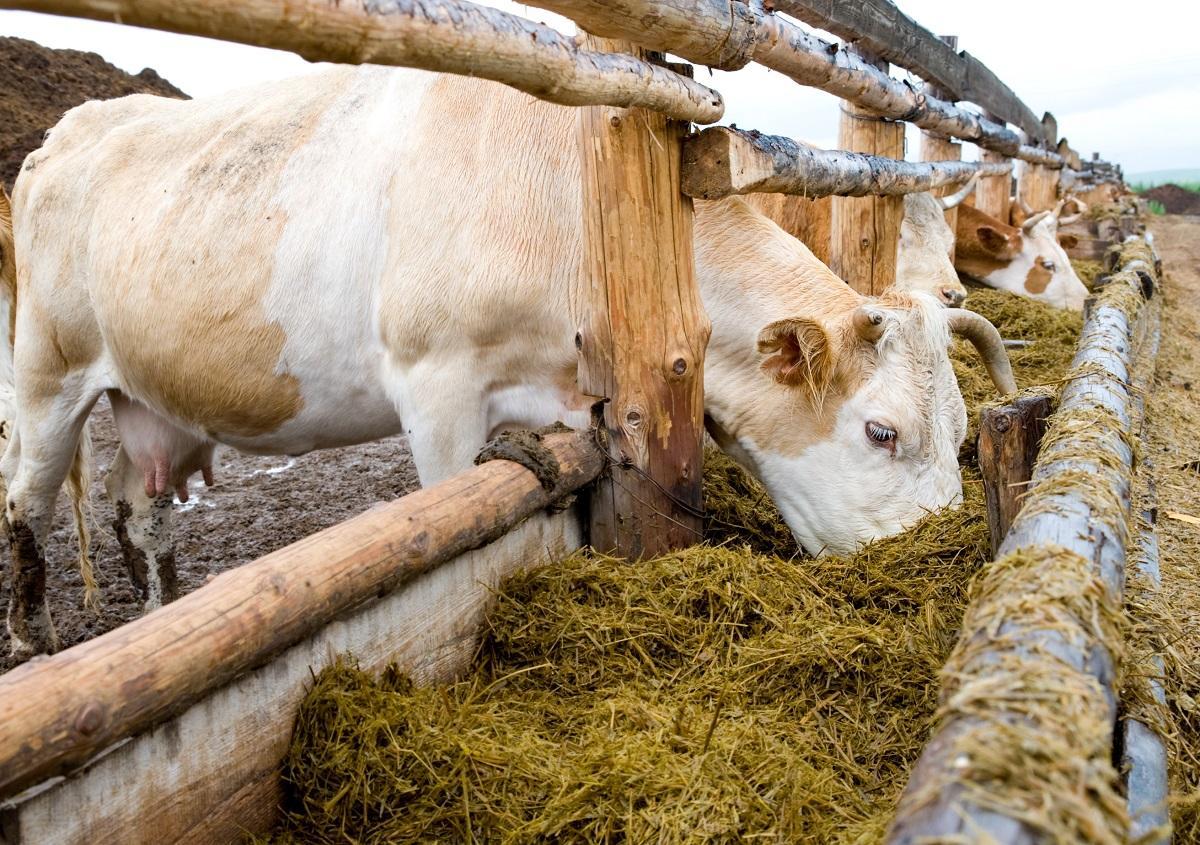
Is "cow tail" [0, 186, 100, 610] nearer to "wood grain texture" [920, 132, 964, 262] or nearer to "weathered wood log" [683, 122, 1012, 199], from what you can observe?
"weathered wood log" [683, 122, 1012, 199]

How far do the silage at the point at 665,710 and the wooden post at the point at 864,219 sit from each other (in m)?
1.88

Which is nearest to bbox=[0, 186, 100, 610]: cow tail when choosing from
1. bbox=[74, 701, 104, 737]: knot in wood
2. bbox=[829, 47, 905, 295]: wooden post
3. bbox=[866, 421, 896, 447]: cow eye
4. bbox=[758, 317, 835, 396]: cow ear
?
bbox=[758, 317, 835, 396]: cow ear

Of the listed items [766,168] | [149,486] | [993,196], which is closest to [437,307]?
[766,168]

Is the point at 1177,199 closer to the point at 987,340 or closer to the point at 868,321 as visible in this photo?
the point at 987,340

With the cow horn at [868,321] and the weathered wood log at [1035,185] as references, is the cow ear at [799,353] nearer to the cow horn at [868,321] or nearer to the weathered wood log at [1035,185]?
the cow horn at [868,321]

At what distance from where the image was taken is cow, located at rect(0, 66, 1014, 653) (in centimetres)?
311

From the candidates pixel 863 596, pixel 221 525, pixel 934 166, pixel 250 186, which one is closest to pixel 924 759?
pixel 863 596

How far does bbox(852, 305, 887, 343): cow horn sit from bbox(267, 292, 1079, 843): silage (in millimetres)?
610

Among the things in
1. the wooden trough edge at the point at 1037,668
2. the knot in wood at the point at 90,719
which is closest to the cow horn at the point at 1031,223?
the wooden trough edge at the point at 1037,668

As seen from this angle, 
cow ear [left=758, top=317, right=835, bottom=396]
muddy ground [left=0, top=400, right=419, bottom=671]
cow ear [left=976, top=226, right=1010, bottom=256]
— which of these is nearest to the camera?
cow ear [left=758, top=317, right=835, bottom=396]

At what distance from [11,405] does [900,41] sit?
485cm

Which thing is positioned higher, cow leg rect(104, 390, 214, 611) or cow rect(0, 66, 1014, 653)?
cow rect(0, 66, 1014, 653)

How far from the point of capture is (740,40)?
256 cm

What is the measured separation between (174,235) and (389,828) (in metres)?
2.69
